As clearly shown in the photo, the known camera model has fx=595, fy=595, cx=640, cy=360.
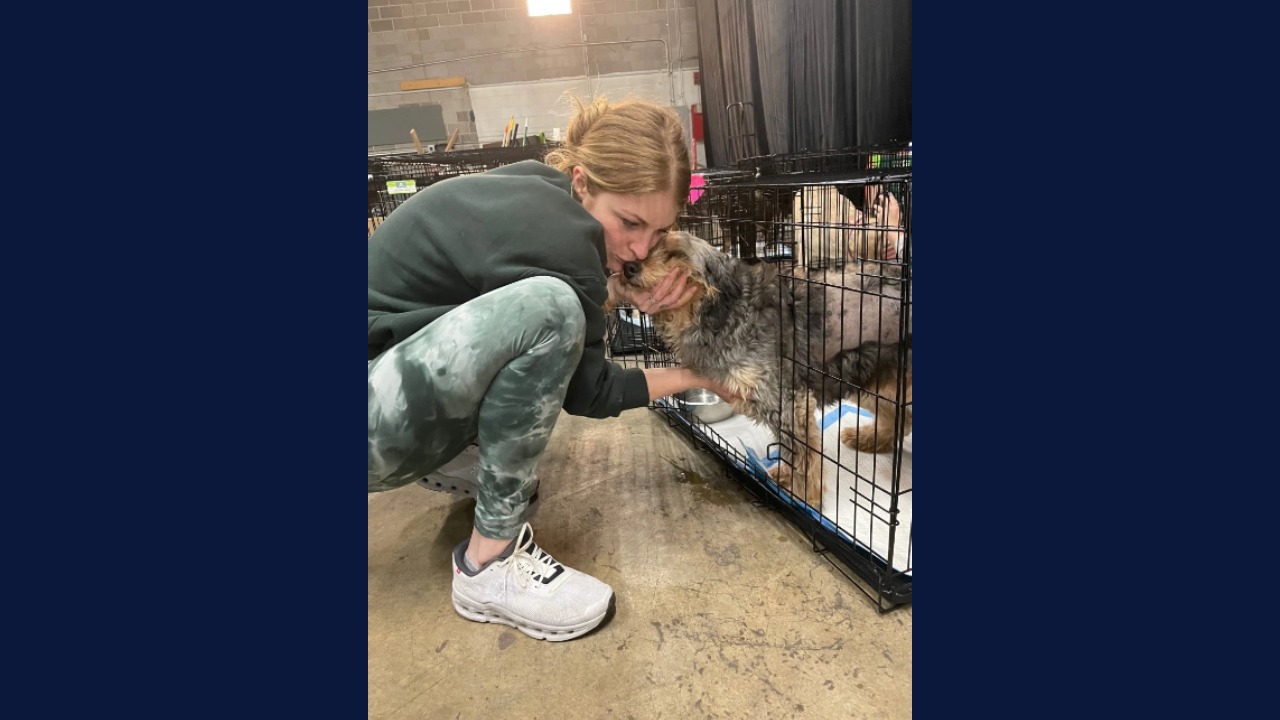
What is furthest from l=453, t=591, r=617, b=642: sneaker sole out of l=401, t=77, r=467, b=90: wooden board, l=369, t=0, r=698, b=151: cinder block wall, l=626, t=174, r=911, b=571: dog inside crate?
l=401, t=77, r=467, b=90: wooden board

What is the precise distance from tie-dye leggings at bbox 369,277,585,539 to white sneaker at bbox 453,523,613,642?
0.22 meters

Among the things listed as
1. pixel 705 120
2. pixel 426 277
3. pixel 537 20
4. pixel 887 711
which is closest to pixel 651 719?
pixel 887 711

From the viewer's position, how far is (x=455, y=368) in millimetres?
1311

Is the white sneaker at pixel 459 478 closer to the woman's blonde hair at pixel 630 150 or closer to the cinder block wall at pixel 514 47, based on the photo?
the woman's blonde hair at pixel 630 150

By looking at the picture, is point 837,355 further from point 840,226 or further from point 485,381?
point 485,381

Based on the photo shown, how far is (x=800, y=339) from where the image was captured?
81.0 inches

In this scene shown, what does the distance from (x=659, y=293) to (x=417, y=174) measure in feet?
11.0

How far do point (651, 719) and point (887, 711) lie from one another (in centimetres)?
48

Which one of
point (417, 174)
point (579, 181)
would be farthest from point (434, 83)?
point (579, 181)

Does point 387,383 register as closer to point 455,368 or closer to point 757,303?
point 455,368

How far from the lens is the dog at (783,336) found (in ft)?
6.38

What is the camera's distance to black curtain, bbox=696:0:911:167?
313 cm

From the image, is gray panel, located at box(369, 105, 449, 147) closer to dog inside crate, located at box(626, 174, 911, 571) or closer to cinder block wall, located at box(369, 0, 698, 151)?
cinder block wall, located at box(369, 0, 698, 151)

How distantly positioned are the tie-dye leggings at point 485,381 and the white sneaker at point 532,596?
0.73 ft
